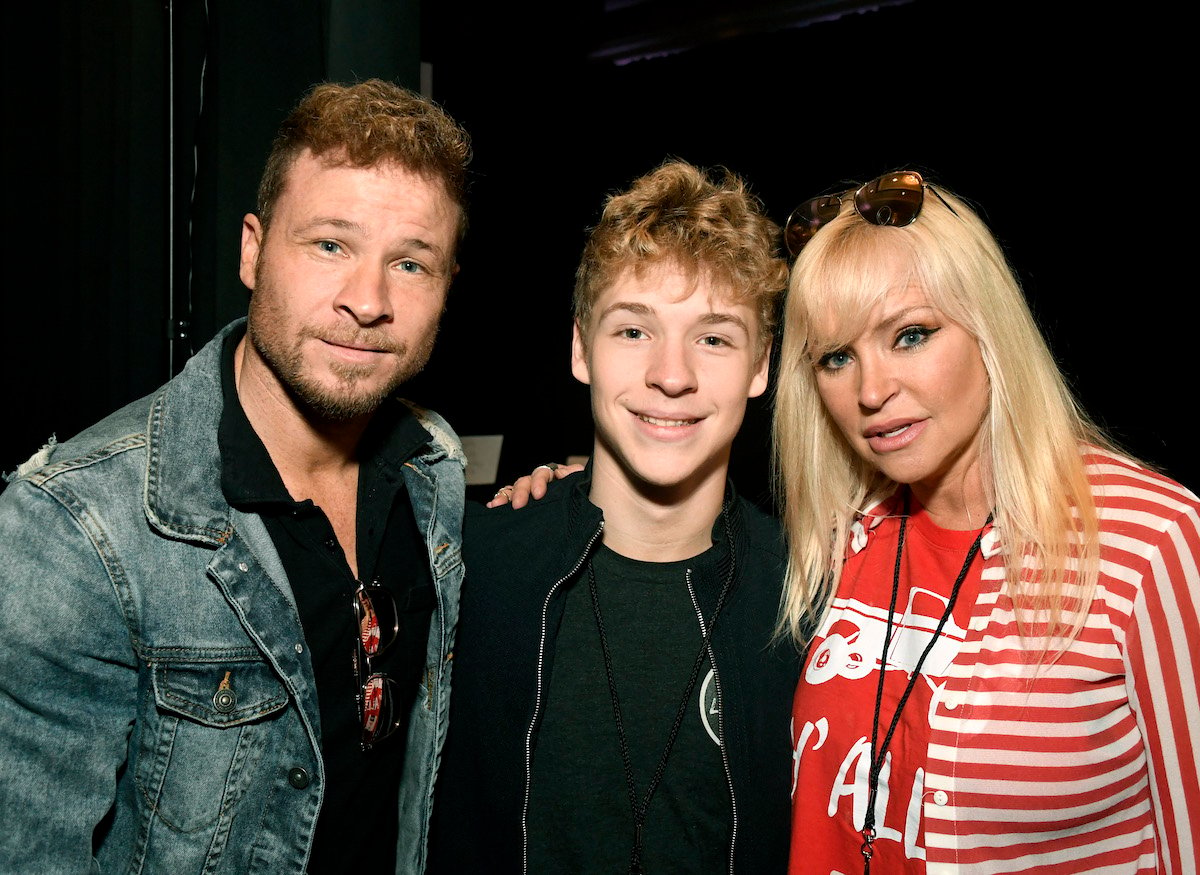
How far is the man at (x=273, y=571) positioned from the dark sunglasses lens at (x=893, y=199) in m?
0.91

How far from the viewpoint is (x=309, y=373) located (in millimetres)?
1718

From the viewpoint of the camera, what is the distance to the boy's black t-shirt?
1.73 metres

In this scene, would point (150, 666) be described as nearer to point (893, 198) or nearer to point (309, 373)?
point (309, 373)

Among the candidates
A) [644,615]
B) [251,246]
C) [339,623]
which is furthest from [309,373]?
[644,615]

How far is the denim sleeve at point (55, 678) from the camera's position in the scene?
4.33 ft

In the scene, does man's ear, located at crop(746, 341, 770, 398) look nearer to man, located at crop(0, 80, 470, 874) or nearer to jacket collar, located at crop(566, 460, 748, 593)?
jacket collar, located at crop(566, 460, 748, 593)

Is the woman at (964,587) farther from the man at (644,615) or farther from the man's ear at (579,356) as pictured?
the man's ear at (579,356)

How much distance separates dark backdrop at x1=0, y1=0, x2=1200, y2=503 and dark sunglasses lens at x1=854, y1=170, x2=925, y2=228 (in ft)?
5.94

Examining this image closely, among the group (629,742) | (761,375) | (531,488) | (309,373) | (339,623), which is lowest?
Result: (629,742)

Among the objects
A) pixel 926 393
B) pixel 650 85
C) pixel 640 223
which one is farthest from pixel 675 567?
pixel 650 85

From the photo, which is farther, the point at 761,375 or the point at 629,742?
the point at 761,375

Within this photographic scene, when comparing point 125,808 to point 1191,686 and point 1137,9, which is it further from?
point 1137,9

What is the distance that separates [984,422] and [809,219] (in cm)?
62

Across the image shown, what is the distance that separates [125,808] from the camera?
1519mm
